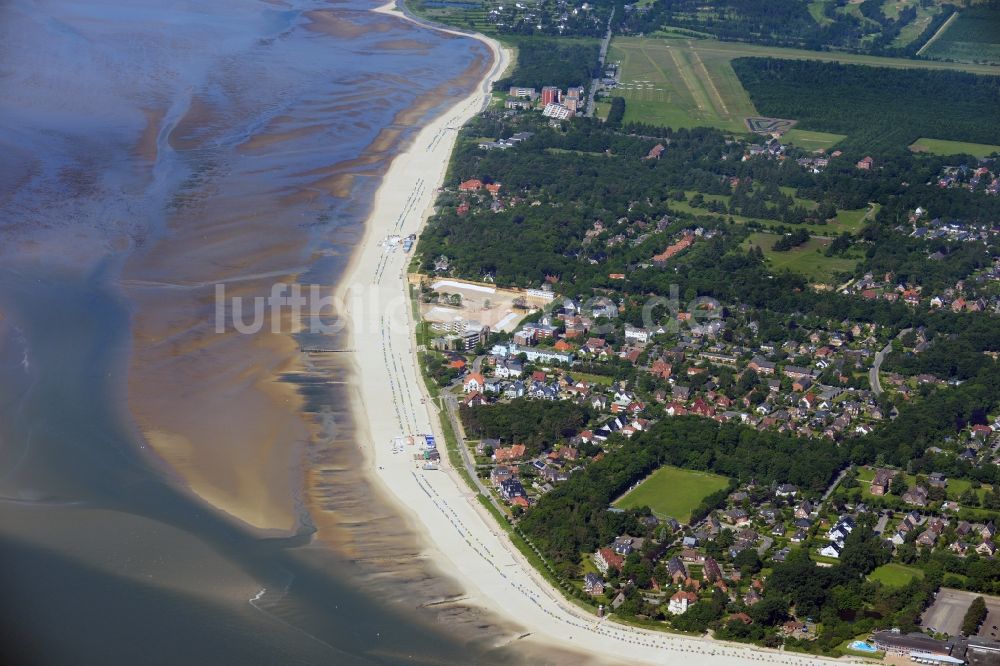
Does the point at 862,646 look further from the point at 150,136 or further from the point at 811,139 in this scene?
the point at 811,139

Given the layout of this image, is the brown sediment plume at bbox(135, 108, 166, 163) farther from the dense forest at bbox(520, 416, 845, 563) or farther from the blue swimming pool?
the blue swimming pool

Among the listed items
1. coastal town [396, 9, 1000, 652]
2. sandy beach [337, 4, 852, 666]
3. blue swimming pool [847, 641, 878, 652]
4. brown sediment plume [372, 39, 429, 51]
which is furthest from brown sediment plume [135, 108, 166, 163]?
blue swimming pool [847, 641, 878, 652]

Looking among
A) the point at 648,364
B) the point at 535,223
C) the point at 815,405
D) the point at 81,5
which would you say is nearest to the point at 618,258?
the point at 535,223

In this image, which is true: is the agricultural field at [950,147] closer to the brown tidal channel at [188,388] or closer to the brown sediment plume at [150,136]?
the brown tidal channel at [188,388]

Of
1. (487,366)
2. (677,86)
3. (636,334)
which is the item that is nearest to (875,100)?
(677,86)

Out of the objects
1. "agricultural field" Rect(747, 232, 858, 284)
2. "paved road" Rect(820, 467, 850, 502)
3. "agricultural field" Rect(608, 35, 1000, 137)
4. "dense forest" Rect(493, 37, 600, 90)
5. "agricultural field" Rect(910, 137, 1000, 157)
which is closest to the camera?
"paved road" Rect(820, 467, 850, 502)

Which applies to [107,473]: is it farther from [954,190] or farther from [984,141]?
[984,141]
